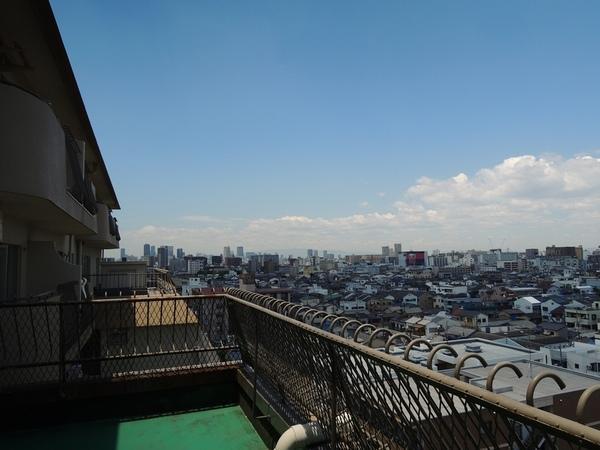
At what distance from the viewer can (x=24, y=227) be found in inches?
332

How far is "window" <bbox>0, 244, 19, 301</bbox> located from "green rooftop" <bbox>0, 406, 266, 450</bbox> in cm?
325

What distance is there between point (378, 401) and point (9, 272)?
796cm

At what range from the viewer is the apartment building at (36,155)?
5.06 meters

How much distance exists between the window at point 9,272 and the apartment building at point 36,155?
17 millimetres

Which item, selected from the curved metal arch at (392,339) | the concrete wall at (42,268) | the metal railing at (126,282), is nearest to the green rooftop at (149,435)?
the curved metal arch at (392,339)

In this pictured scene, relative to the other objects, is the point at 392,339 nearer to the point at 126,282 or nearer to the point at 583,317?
the point at 126,282

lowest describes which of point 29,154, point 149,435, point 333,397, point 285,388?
point 149,435

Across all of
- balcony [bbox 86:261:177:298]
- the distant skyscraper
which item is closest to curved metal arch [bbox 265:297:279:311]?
balcony [bbox 86:261:177:298]

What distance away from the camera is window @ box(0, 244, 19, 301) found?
7517mm

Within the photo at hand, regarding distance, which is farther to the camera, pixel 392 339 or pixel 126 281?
pixel 126 281

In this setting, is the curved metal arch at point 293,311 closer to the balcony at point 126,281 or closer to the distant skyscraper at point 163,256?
A: the balcony at point 126,281

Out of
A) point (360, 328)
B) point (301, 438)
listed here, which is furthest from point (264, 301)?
point (360, 328)

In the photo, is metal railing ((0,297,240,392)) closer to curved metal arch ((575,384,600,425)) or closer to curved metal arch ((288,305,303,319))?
curved metal arch ((288,305,303,319))

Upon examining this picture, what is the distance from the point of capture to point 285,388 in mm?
4211
